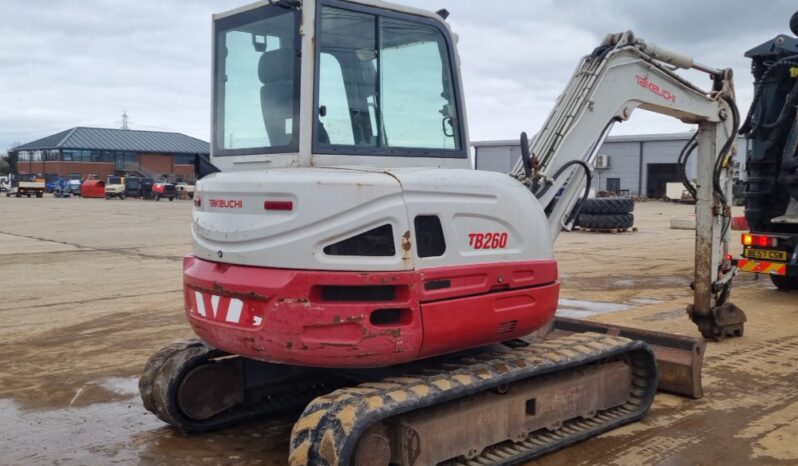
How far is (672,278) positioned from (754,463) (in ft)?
32.3

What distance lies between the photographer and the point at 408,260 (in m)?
4.48

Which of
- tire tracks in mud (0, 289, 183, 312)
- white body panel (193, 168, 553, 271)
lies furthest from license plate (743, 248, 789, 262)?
tire tracks in mud (0, 289, 183, 312)

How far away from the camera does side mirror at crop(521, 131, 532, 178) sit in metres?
5.40

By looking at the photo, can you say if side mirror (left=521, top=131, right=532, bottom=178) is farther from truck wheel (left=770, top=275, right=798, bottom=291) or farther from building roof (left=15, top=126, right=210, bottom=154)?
building roof (left=15, top=126, right=210, bottom=154)

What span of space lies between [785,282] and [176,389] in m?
10.5

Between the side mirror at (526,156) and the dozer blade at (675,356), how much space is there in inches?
60.3

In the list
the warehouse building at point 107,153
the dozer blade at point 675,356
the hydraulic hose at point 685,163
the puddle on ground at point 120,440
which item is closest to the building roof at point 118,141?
the warehouse building at point 107,153

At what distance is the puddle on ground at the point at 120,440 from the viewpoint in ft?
17.4

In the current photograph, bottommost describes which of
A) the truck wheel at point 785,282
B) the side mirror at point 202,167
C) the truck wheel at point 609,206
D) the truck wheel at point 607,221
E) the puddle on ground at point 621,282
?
the puddle on ground at point 621,282

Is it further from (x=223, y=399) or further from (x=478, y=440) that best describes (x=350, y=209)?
(x=223, y=399)

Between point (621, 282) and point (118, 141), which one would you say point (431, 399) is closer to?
point (621, 282)

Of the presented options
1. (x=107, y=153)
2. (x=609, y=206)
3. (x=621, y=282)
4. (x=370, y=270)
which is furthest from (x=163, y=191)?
(x=370, y=270)

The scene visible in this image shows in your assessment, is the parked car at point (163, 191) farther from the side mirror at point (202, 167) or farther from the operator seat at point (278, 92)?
the operator seat at point (278, 92)

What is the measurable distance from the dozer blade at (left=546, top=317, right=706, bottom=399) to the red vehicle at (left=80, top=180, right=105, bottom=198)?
6065 centimetres
